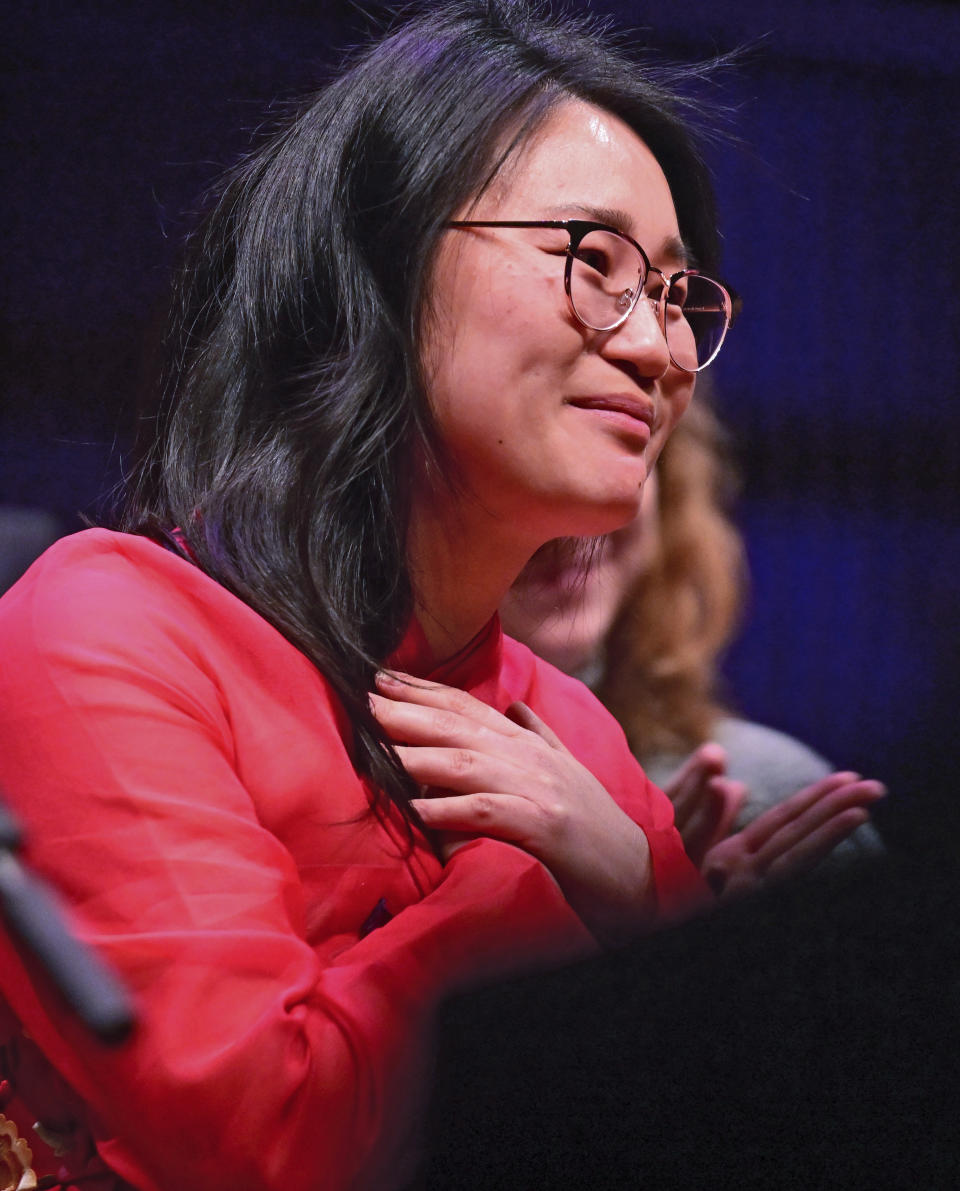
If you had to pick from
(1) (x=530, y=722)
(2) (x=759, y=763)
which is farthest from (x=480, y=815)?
(2) (x=759, y=763)

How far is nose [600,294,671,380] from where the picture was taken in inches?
37.4

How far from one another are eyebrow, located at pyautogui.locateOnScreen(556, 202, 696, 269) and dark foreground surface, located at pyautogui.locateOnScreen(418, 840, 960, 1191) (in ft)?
1.58

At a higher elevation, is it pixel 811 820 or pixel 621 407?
pixel 621 407

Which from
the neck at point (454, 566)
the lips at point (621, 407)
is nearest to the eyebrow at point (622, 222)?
the lips at point (621, 407)

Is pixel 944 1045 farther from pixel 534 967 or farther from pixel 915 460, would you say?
pixel 915 460

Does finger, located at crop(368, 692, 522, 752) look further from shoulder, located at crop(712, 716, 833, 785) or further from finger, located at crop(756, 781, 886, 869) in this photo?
shoulder, located at crop(712, 716, 833, 785)

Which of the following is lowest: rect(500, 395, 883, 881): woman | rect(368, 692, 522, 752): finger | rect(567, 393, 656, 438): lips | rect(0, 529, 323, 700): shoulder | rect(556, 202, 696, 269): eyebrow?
rect(500, 395, 883, 881): woman

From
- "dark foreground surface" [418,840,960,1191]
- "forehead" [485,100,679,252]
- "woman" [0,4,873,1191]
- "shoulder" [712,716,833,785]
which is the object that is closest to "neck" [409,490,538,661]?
"woman" [0,4,873,1191]

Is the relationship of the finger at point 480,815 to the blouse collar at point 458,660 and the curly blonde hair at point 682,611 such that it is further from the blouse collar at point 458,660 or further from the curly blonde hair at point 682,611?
the curly blonde hair at point 682,611

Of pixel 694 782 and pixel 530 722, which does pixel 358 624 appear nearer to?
Result: pixel 530 722

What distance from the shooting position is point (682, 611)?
1893mm

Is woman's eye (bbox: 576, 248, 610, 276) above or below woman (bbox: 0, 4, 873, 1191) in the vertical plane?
above

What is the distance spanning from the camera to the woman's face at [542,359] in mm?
927

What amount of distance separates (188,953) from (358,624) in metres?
0.29
